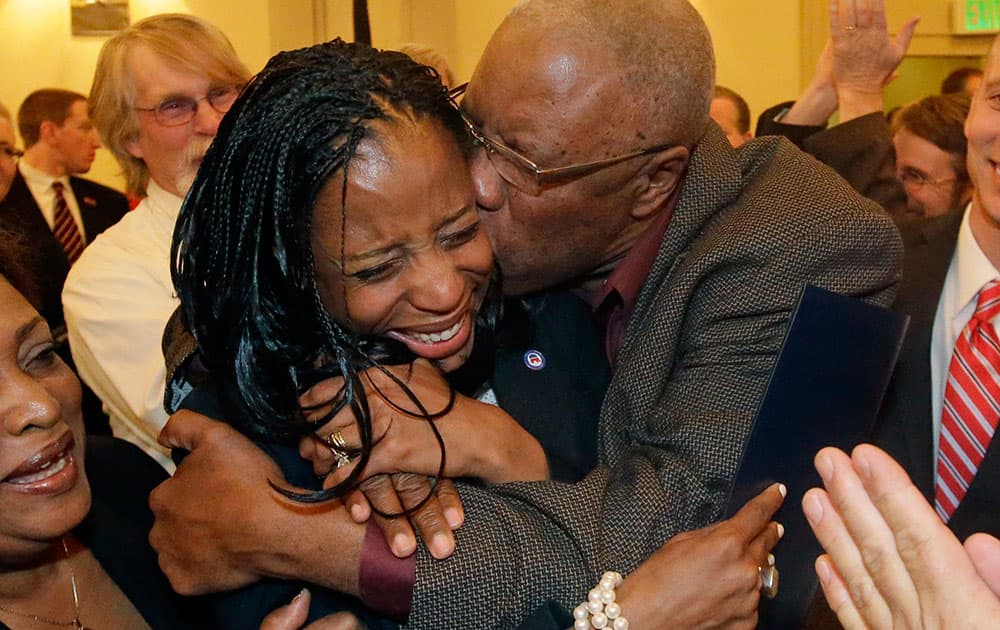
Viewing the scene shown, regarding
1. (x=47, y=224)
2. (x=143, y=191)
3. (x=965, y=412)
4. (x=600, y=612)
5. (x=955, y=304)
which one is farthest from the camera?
(x=47, y=224)

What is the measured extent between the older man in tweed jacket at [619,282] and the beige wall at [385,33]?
451cm

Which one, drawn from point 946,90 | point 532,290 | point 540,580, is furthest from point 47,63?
point 540,580

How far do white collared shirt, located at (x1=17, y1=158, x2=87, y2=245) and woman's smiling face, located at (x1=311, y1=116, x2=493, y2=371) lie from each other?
3449mm

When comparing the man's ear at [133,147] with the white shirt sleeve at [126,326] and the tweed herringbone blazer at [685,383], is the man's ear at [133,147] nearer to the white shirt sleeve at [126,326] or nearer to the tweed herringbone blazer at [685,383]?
the white shirt sleeve at [126,326]

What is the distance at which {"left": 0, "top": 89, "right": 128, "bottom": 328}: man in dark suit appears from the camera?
451 centimetres

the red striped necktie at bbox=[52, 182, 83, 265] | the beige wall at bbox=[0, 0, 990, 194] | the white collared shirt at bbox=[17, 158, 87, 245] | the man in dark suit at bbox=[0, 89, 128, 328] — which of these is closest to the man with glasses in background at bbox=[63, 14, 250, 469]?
the man in dark suit at bbox=[0, 89, 128, 328]

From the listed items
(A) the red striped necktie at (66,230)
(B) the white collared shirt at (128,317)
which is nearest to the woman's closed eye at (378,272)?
(B) the white collared shirt at (128,317)

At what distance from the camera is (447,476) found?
5.00 feet

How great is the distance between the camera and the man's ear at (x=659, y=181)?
182cm

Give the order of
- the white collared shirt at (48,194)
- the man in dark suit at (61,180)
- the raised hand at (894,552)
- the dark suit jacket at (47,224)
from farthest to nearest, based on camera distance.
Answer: the white collared shirt at (48,194) → the man in dark suit at (61,180) → the dark suit jacket at (47,224) → the raised hand at (894,552)

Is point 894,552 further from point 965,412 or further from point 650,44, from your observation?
point 965,412

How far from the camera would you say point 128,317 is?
7.69 feet

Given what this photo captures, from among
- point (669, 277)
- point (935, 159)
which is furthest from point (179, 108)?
point (935, 159)

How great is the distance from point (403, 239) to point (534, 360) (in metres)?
0.41
